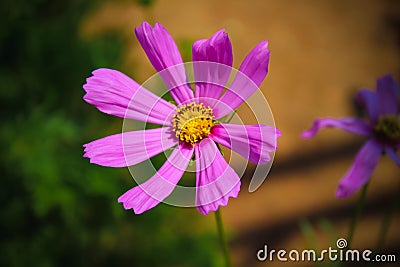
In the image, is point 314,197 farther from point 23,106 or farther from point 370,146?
point 23,106

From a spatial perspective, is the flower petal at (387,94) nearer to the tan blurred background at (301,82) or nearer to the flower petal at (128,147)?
the flower petal at (128,147)

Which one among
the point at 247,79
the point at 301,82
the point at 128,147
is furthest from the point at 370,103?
the point at 301,82

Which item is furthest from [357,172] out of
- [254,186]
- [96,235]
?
[96,235]

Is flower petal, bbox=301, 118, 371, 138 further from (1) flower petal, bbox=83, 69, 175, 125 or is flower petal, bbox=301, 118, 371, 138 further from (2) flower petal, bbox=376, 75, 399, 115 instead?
(1) flower petal, bbox=83, 69, 175, 125

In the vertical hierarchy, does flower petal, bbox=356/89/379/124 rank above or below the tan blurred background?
below

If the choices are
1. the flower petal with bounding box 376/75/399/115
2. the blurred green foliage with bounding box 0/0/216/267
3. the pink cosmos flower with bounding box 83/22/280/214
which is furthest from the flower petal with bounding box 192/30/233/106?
the blurred green foliage with bounding box 0/0/216/267

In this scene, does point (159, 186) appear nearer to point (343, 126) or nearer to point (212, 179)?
point (212, 179)

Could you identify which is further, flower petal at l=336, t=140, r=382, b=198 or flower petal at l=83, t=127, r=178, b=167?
flower petal at l=336, t=140, r=382, b=198

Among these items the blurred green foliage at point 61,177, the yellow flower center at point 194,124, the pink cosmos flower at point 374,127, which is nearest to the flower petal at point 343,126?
the pink cosmos flower at point 374,127

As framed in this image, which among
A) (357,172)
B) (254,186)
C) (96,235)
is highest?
→ (96,235)
